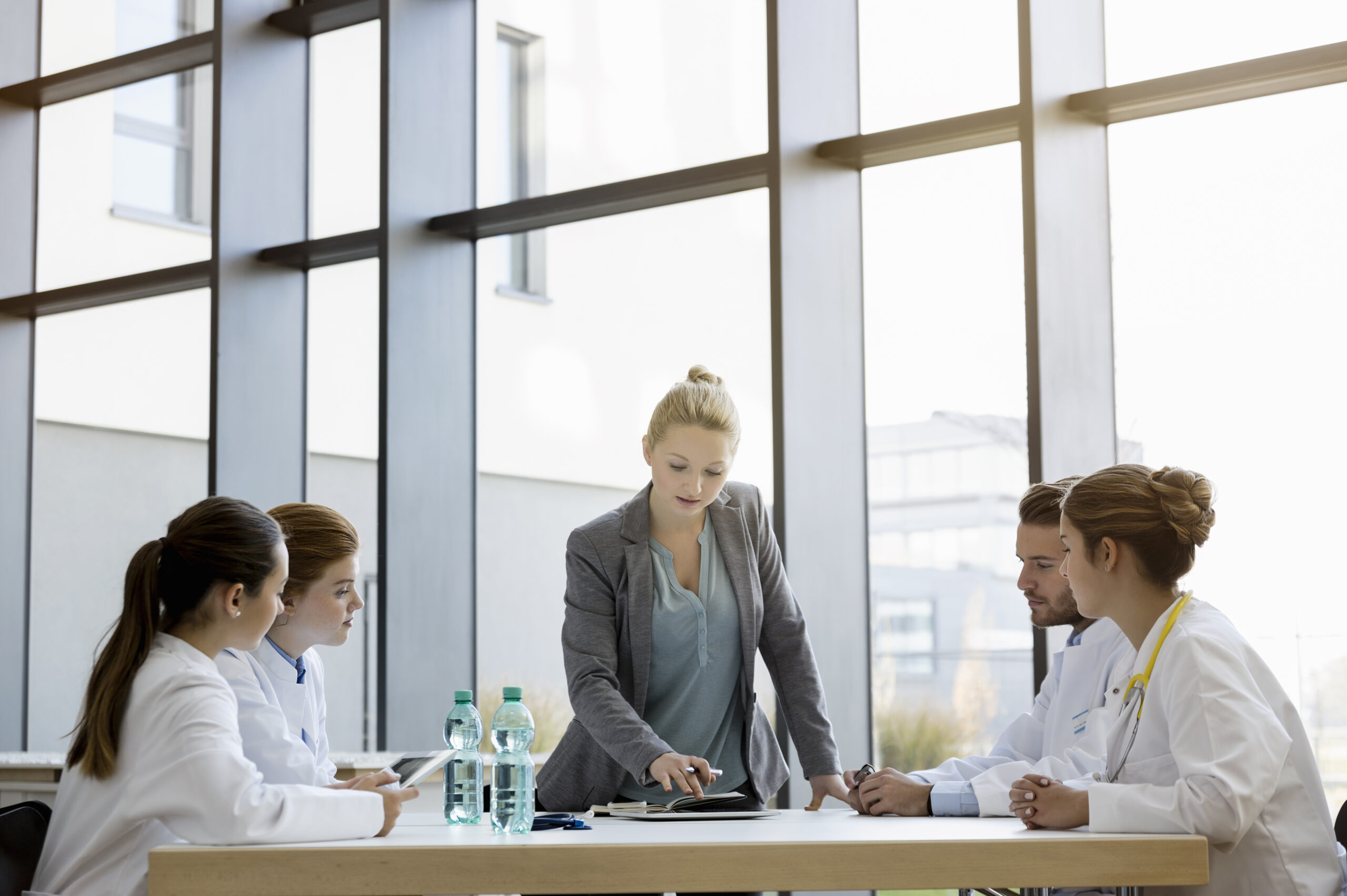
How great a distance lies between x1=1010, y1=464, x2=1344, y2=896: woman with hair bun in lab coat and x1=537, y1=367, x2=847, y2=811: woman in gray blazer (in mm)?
615

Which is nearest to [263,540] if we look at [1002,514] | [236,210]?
[1002,514]

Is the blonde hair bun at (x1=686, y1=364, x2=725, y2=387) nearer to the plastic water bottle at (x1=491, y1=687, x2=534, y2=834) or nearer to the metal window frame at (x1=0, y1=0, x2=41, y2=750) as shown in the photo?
the plastic water bottle at (x1=491, y1=687, x2=534, y2=834)

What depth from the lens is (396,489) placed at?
402 centimetres

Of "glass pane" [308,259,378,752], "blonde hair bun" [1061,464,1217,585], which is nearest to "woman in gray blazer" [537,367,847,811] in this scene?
"blonde hair bun" [1061,464,1217,585]

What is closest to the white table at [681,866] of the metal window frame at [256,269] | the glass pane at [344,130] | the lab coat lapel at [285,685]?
the lab coat lapel at [285,685]

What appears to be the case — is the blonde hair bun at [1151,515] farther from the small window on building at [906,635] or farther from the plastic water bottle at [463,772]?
the small window on building at [906,635]

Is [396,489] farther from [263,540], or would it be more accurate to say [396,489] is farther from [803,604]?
[263,540]

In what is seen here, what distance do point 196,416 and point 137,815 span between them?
3143mm

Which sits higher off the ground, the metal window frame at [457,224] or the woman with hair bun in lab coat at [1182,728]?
the metal window frame at [457,224]

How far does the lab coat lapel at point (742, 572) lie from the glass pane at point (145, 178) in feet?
9.55

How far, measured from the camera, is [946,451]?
3.34 metres

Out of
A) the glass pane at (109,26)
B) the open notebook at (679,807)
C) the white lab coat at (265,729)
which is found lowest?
the open notebook at (679,807)

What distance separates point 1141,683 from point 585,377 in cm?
241

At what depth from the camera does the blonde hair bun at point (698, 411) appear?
2.33m
